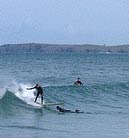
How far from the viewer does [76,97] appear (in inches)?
1677

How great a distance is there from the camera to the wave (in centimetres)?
3384

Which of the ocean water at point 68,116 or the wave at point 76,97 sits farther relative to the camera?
the wave at point 76,97

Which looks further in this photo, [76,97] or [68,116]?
[76,97]

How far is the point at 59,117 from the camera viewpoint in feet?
94.5

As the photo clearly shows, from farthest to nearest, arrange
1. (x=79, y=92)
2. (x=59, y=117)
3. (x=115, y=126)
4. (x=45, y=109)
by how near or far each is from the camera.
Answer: (x=79, y=92) → (x=45, y=109) → (x=59, y=117) → (x=115, y=126)

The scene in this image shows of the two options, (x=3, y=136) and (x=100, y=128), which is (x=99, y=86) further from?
(x=3, y=136)

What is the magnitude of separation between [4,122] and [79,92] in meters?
20.3

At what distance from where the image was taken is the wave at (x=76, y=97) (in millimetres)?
33844

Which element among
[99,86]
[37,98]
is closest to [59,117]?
[37,98]

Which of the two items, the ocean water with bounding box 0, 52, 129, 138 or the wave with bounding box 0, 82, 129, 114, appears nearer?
the ocean water with bounding box 0, 52, 129, 138

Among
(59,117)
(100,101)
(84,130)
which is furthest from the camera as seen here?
(100,101)

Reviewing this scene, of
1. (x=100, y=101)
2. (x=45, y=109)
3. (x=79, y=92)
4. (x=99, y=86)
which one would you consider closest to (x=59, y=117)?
(x=45, y=109)

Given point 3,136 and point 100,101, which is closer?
point 3,136

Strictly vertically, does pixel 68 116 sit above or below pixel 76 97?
below
